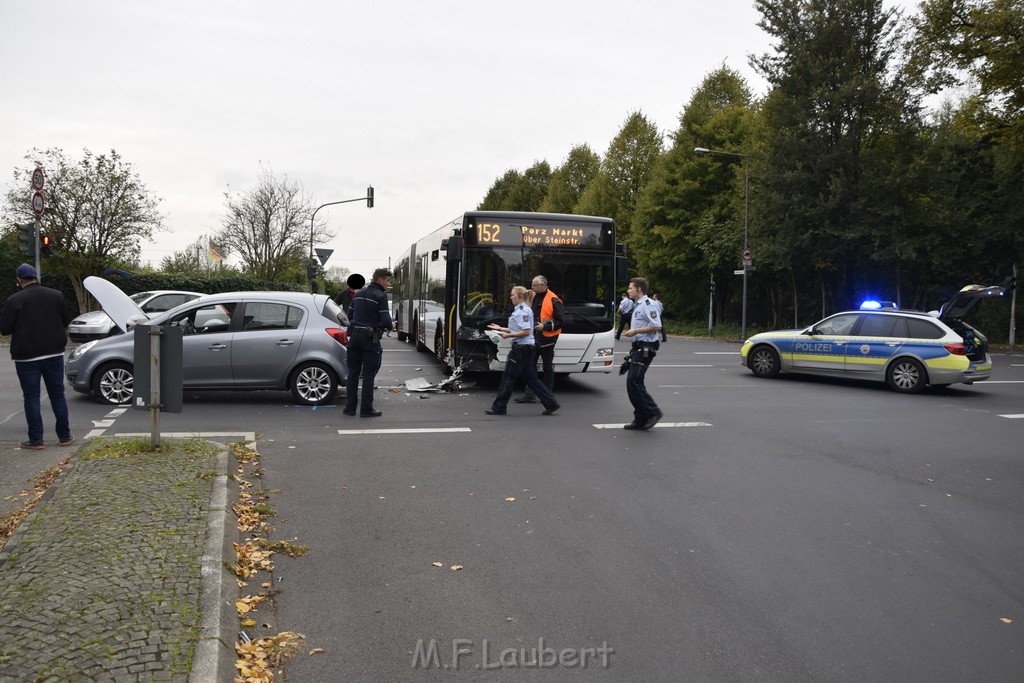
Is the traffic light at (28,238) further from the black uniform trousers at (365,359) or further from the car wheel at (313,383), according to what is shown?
the black uniform trousers at (365,359)

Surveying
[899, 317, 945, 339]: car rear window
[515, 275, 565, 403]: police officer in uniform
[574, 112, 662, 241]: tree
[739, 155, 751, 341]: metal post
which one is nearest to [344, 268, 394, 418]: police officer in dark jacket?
[515, 275, 565, 403]: police officer in uniform

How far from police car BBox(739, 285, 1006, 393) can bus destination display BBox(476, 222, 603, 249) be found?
16.0ft

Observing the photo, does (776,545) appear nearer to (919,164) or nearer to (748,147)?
(919,164)

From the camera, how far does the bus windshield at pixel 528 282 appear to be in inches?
534

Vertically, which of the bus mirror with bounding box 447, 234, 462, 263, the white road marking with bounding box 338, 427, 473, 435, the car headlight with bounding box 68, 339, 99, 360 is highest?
the bus mirror with bounding box 447, 234, 462, 263

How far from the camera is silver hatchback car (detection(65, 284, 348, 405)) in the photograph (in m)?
11.3

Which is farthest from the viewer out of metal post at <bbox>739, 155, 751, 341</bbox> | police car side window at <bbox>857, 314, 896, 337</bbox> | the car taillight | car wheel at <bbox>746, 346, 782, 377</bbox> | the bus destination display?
metal post at <bbox>739, 155, 751, 341</bbox>

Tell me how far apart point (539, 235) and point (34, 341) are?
306 inches

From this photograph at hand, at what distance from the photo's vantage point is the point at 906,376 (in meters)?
14.5

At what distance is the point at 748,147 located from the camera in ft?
118

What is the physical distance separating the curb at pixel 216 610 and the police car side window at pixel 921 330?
12.5 meters

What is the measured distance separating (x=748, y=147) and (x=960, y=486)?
1212 inches

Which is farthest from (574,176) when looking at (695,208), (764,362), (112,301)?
(112,301)

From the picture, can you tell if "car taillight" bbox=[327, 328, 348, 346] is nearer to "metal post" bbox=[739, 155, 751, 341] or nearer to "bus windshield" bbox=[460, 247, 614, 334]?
"bus windshield" bbox=[460, 247, 614, 334]
